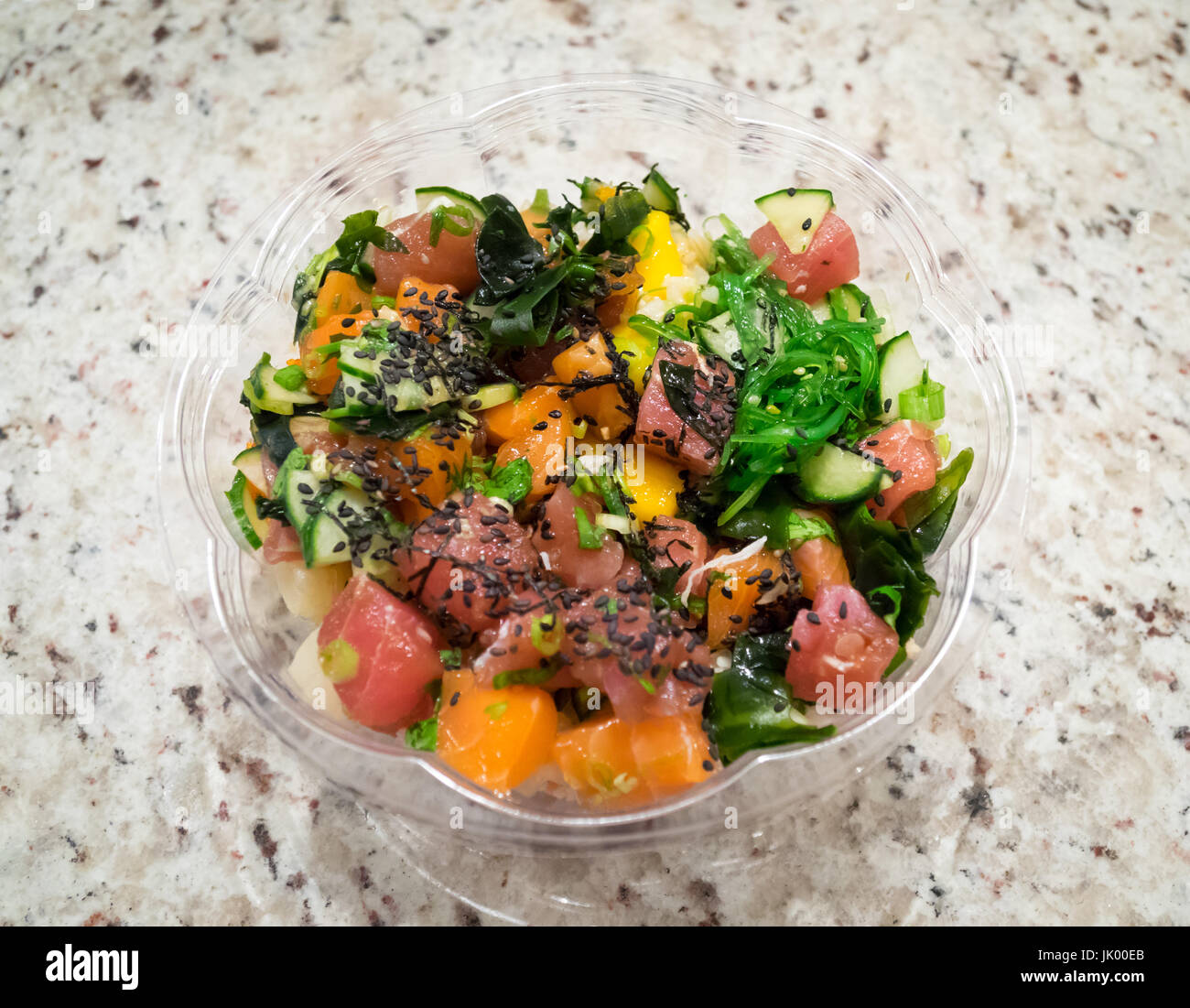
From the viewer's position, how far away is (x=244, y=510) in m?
2.25

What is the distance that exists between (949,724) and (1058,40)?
253 centimetres

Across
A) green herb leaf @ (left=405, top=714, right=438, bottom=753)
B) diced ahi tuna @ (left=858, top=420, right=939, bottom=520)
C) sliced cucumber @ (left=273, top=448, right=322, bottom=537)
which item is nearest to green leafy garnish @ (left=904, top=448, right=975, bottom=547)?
diced ahi tuna @ (left=858, top=420, right=939, bottom=520)

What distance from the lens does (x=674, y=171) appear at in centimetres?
279

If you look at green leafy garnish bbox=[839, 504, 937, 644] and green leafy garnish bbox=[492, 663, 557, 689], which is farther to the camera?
green leafy garnish bbox=[839, 504, 937, 644]

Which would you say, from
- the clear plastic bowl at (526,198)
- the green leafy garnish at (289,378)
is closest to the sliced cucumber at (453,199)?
the clear plastic bowl at (526,198)

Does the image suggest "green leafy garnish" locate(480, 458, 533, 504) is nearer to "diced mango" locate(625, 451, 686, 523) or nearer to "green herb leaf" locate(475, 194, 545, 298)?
"diced mango" locate(625, 451, 686, 523)

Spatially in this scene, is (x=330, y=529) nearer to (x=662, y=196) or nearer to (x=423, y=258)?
(x=423, y=258)

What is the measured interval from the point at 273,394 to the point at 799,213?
1437 mm

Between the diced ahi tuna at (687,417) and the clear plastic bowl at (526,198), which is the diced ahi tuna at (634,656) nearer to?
the clear plastic bowl at (526,198)

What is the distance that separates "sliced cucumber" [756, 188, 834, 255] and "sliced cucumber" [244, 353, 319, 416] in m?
1.31

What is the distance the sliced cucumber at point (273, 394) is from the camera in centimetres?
213

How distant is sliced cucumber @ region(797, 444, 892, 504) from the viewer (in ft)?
6.70

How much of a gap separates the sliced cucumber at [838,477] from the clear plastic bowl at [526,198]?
0.36m

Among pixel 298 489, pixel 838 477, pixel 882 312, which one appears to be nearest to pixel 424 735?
pixel 298 489
